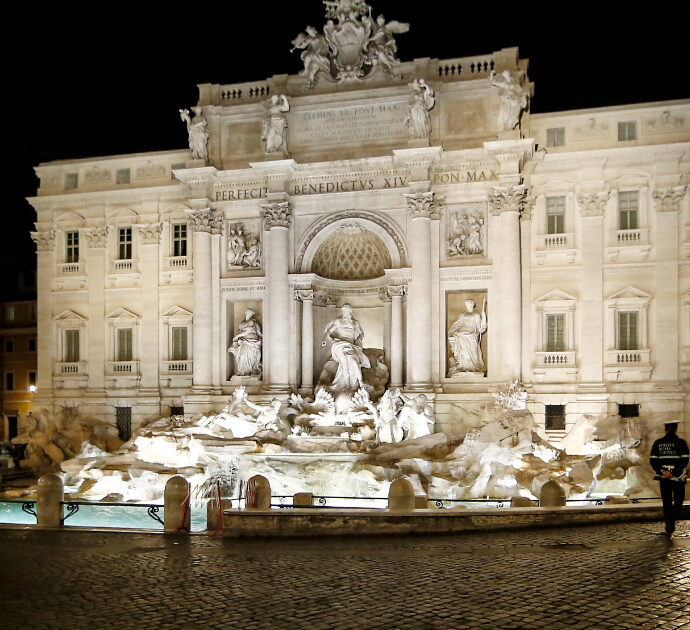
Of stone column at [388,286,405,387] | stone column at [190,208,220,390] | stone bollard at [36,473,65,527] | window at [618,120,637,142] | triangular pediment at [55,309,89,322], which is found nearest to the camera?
stone bollard at [36,473,65,527]

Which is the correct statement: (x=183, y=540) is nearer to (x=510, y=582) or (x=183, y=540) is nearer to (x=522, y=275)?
(x=510, y=582)

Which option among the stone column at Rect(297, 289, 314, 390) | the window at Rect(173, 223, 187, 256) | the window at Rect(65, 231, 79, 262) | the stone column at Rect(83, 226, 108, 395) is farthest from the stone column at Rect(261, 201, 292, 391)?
the window at Rect(65, 231, 79, 262)

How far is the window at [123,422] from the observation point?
3353 cm

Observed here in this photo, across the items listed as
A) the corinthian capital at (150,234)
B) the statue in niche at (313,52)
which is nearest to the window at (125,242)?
the corinthian capital at (150,234)

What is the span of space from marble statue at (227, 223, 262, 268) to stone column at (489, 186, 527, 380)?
9.61m

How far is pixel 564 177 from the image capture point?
2883cm

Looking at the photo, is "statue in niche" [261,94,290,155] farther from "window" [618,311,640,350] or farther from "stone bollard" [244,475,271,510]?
"stone bollard" [244,475,271,510]

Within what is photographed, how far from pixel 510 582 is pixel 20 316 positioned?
42385mm

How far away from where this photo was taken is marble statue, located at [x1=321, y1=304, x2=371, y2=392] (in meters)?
28.2

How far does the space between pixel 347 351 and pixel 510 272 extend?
258 inches

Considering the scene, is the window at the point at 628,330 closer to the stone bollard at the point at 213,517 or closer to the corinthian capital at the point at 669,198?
the corinthian capital at the point at 669,198

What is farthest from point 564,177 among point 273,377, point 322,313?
point 273,377

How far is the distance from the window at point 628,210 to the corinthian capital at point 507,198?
3708 millimetres

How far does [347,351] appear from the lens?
28.2 meters
